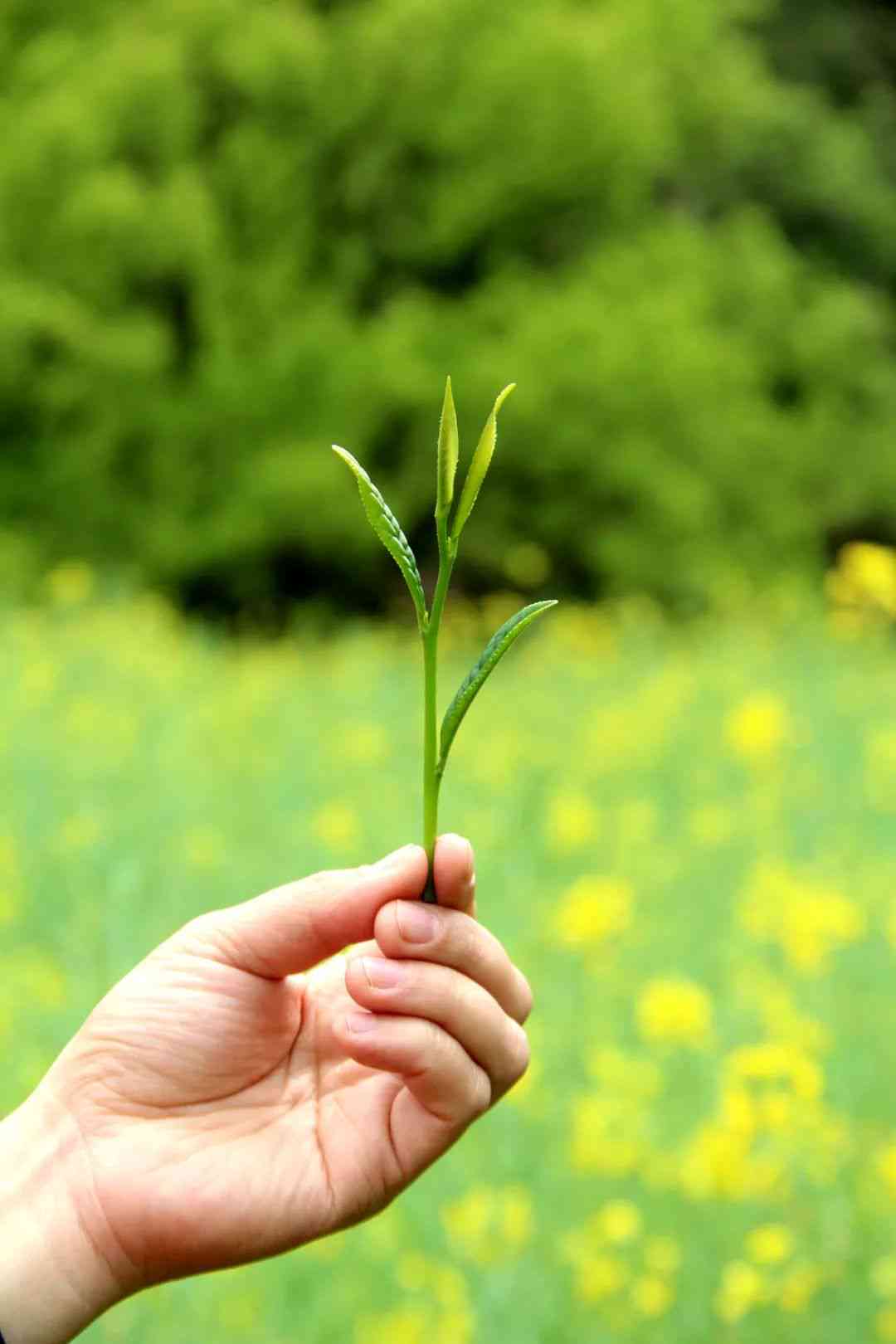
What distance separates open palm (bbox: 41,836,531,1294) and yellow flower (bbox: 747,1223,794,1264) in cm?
80

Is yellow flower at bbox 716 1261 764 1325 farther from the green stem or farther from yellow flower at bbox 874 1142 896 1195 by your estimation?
the green stem

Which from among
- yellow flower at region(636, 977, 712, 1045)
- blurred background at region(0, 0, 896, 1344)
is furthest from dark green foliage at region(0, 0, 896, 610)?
yellow flower at region(636, 977, 712, 1045)

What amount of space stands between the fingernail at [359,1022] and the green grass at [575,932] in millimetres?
871

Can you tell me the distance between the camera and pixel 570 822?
10.7 ft

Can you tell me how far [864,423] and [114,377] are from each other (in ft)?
13.5

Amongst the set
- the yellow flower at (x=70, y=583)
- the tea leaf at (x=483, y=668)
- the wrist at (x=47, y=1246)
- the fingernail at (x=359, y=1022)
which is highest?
the tea leaf at (x=483, y=668)

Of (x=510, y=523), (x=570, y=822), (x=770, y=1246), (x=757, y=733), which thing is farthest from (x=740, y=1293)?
(x=510, y=523)

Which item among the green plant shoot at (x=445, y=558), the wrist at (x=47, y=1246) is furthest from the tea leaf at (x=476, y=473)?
the wrist at (x=47, y=1246)

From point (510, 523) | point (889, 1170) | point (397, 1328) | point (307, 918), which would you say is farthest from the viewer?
point (510, 523)

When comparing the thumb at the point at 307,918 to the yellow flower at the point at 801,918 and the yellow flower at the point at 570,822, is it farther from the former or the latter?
the yellow flower at the point at 570,822

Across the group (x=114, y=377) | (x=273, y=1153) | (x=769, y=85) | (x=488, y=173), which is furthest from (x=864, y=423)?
(x=273, y=1153)

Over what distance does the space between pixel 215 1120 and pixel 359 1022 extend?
0.69ft

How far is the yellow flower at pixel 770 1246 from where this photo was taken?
70.9 inches

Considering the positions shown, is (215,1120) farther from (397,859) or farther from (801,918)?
(801,918)
